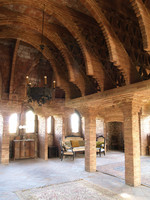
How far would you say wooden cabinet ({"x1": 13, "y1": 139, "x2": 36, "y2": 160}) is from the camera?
12714 millimetres

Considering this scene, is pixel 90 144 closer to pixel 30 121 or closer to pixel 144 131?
pixel 30 121

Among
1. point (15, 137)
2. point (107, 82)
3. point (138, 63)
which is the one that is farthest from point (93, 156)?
point (15, 137)

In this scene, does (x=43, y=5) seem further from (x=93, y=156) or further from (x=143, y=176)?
(x=143, y=176)

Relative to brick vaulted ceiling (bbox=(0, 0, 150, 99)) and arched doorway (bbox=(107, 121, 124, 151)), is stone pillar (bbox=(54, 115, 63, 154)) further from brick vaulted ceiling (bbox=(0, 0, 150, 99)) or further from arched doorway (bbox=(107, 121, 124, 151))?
arched doorway (bbox=(107, 121, 124, 151))

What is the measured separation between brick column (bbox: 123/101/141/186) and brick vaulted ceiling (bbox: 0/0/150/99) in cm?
122

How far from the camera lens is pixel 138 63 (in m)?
6.87

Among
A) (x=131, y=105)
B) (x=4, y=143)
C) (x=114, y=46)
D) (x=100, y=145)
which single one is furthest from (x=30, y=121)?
(x=114, y=46)

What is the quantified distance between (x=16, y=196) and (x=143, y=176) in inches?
223

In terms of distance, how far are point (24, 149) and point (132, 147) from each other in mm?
8211

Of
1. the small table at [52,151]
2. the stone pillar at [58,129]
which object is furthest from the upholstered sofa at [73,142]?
the small table at [52,151]

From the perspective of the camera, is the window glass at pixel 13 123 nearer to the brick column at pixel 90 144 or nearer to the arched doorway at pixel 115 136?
the brick column at pixel 90 144

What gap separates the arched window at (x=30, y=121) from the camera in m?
14.1

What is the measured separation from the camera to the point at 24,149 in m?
13.0

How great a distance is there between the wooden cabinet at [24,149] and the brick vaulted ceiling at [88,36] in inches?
195
